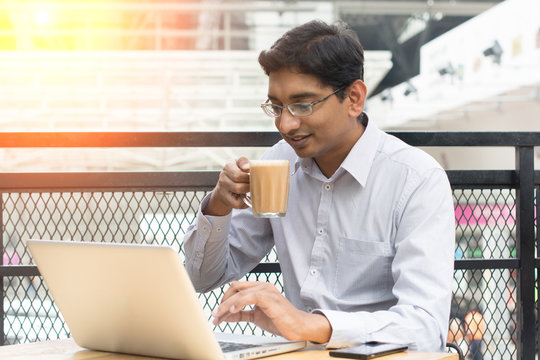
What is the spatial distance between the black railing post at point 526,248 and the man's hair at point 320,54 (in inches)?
22.5

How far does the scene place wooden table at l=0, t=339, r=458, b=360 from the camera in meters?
0.95

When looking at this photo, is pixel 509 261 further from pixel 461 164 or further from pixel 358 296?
pixel 461 164

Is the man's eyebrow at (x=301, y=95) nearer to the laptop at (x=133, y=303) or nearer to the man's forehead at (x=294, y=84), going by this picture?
the man's forehead at (x=294, y=84)

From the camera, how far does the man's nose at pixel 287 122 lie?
1.29 m

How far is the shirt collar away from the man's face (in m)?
0.03

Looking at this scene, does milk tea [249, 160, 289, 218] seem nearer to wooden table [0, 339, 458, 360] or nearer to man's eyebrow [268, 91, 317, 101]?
man's eyebrow [268, 91, 317, 101]

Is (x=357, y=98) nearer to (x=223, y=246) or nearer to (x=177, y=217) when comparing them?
(x=223, y=246)

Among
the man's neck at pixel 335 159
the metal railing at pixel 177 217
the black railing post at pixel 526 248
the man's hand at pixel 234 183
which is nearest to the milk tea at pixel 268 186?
the man's hand at pixel 234 183

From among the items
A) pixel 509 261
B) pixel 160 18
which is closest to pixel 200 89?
pixel 160 18

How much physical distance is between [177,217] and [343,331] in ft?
2.49

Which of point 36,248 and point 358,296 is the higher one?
point 36,248

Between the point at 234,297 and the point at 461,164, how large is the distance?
13305 millimetres

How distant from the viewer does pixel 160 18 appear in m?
16.6

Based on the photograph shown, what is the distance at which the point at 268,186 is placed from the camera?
1229 millimetres
